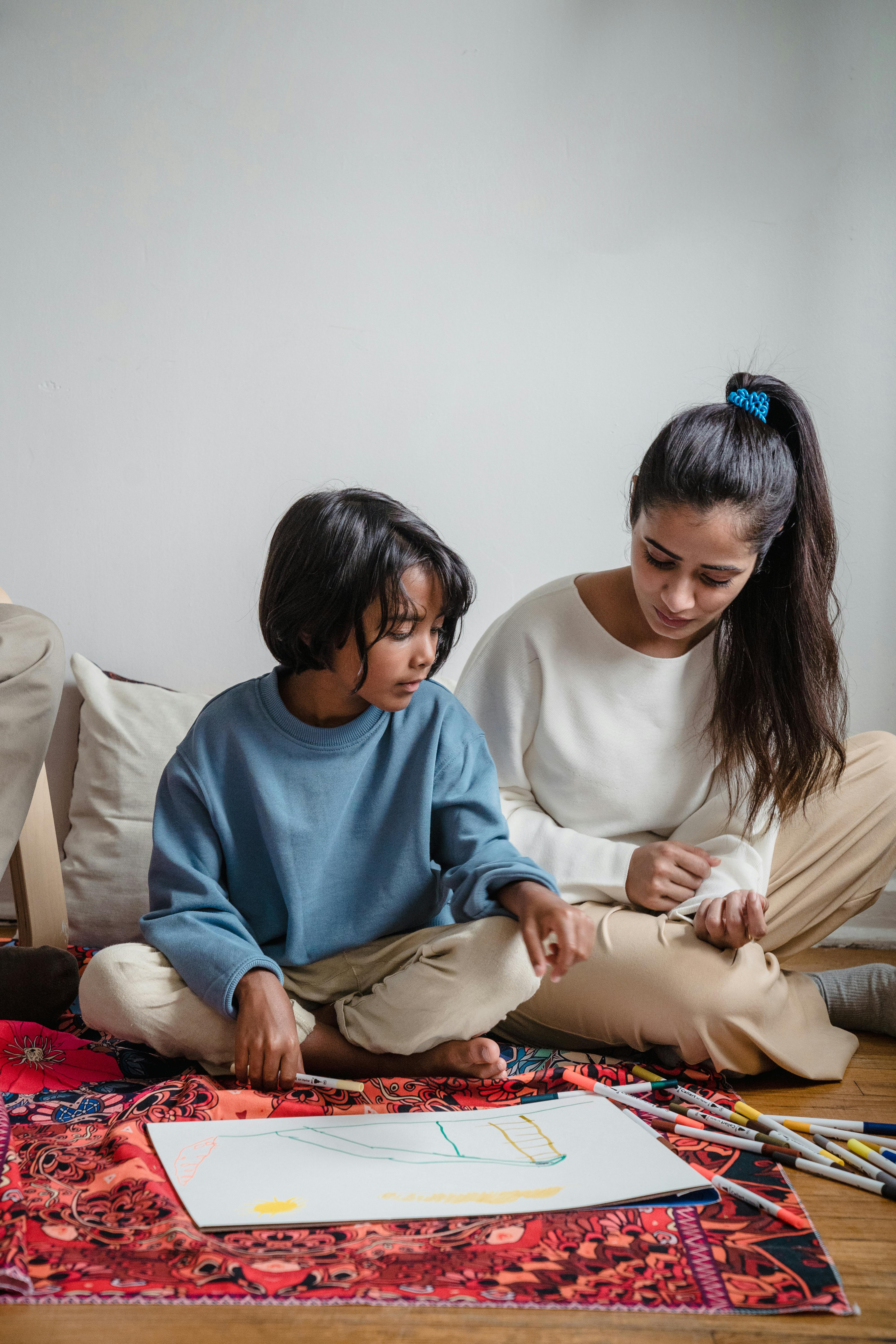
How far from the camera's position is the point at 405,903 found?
1.14 metres

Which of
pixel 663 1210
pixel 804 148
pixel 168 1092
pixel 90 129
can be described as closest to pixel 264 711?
pixel 168 1092

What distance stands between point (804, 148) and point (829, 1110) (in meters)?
1.49

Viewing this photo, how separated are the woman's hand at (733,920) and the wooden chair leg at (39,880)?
882mm

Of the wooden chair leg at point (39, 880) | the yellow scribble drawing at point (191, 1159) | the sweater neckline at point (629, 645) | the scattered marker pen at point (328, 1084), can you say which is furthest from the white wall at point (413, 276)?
the yellow scribble drawing at point (191, 1159)

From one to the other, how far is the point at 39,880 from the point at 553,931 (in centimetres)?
82

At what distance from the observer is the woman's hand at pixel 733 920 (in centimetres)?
106

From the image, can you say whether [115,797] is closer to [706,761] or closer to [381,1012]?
[381,1012]

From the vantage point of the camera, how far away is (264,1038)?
0.96 m

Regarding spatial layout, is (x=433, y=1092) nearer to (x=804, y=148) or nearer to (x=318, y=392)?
(x=318, y=392)

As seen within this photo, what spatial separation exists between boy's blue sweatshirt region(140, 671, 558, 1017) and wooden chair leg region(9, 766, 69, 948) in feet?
1.14

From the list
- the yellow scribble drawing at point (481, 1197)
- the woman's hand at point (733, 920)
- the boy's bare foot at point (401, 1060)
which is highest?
the woman's hand at point (733, 920)

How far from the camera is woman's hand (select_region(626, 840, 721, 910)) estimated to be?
45.0 inches

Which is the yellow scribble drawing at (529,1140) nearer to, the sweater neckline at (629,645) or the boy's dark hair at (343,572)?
the boy's dark hair at (343,572)

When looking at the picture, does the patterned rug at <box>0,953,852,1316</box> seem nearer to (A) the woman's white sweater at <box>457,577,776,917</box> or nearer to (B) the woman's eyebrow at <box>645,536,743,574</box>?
(A) the woman's white sweater at <box>457,577,776,917</box>
